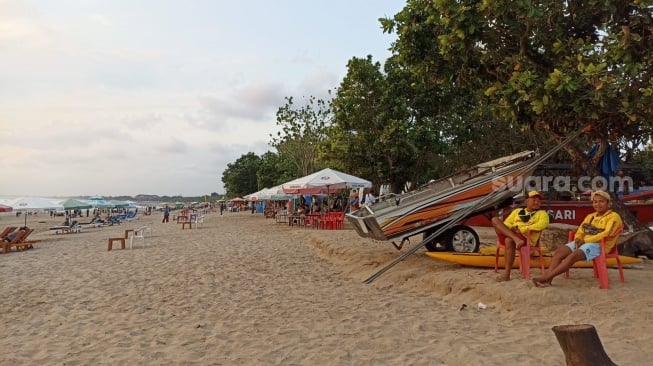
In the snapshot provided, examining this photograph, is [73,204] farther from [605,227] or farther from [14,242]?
[605,227]

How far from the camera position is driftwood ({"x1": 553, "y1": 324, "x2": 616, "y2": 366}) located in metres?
2.83

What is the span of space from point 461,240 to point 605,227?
11.5 feet

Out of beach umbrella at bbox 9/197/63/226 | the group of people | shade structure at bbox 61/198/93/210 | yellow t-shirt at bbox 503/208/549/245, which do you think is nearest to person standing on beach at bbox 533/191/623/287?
the group of people

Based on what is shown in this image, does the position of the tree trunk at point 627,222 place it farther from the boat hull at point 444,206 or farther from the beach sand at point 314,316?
the boat hull at point 444,206

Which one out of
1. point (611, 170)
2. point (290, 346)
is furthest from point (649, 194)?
point (290, 346)

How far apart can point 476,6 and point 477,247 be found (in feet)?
14.7

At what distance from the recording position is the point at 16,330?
545cm

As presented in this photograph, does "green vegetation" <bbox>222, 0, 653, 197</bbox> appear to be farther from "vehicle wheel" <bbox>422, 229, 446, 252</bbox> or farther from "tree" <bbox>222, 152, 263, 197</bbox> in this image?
"tree" <bbox>222, 152, 263, 197</bbox>

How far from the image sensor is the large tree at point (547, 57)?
21.1 feet

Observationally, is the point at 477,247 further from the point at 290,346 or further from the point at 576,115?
the point at 290,346

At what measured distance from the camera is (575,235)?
6023mm

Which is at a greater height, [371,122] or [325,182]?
[371,122]

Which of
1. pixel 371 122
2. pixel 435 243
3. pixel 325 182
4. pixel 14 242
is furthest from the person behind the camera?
pixel 371 122

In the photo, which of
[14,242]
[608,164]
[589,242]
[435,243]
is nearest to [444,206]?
[435,243]
